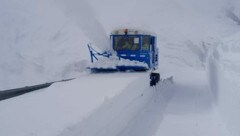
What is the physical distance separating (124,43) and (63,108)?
765 cm

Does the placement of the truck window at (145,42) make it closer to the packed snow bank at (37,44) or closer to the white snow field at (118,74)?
the white snow field at (118,74)

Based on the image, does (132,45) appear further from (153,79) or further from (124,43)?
(153,79)

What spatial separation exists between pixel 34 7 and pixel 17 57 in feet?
26.9

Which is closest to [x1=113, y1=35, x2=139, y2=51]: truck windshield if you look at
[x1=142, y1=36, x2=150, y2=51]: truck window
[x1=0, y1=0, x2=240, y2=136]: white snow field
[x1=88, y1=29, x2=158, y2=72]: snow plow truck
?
[x1=88, y1=29, x2=158, y2=72]: snow plow truck

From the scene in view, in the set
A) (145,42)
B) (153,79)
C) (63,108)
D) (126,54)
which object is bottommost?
(153,79)

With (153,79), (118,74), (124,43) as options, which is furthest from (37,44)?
(118,74)

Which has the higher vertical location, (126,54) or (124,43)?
(124,43)

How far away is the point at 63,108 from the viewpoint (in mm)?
5965

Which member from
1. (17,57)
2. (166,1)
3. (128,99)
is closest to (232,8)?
(166,1)

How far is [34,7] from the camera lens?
30.1 meters

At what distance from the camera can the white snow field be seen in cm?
605

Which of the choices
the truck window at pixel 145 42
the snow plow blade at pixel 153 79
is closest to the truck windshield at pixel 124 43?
the truck window at pixel 145 42

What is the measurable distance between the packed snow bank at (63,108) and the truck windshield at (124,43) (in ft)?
14.0

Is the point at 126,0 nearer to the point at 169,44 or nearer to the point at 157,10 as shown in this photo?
the point at 157,10
